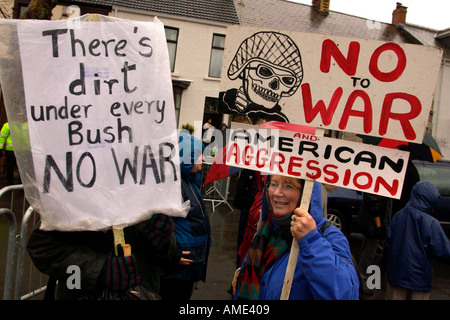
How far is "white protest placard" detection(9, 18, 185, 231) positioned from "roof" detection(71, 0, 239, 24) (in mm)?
16818

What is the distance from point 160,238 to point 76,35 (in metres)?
1.24

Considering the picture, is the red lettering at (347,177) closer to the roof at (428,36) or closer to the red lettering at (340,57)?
the red lettering at (340,57)

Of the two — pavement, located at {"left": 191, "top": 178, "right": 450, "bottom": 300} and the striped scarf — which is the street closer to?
pavement, located at {"left": 191, "top": 178, "right": 450, "bottom": 300}

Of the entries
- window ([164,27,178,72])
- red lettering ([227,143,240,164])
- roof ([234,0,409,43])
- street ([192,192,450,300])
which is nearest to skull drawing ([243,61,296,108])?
red lettering ([227,143,240,164])

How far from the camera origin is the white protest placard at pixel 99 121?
1.88 m

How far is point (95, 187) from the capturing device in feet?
6.32

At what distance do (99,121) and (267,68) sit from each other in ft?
3.29

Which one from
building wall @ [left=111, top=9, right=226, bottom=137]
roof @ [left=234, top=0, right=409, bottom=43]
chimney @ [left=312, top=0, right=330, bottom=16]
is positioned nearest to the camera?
building wall @ [left=111, top=9, right=226, bottom=137]

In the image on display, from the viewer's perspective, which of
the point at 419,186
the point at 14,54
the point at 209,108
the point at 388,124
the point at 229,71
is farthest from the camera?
the point at 209,108

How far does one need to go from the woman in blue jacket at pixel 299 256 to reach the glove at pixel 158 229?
53 cm

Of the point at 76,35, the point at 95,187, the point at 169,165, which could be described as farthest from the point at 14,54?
the point at 169,165

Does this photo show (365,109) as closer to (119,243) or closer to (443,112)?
(119,243)

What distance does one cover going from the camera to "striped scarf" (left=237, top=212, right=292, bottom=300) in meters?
2.08
